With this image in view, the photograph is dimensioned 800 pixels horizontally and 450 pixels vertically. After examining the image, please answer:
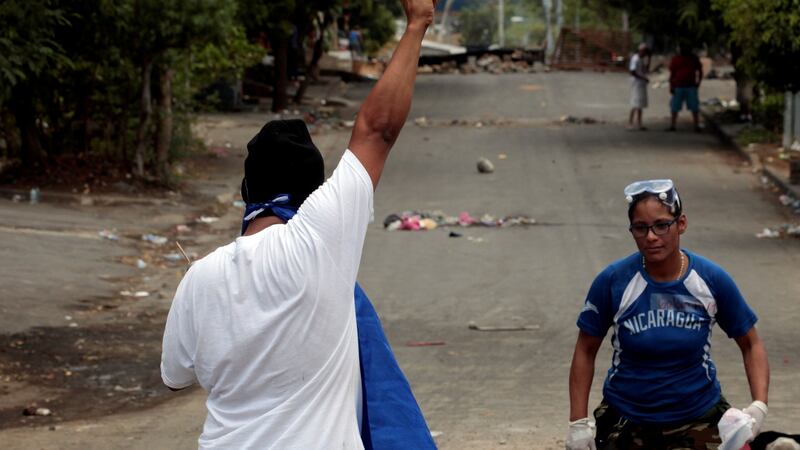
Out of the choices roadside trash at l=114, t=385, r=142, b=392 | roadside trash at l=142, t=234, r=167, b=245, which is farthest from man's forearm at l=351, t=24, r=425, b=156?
roadside trash at l=142, t=234, r=167, b=245

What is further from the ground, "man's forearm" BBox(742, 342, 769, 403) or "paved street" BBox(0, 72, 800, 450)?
"man's forearm" BBox(742, 342, 769, 403)

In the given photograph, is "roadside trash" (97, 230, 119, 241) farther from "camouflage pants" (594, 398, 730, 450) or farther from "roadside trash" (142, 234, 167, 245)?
"camouflage pants" (594, 398, 730, 450)

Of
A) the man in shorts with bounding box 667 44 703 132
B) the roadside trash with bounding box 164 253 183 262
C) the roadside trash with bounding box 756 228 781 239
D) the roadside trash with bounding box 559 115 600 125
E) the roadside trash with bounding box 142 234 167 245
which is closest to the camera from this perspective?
the roadside trash with bounding box 164 253 183 262

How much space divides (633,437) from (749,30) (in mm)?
15165

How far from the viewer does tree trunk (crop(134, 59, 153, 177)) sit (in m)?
19.4

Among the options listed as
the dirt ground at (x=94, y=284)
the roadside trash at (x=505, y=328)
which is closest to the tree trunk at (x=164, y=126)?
the dirt ground at (x=94, y=284)

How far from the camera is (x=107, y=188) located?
1939 cm

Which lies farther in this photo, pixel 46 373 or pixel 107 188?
pixel 107 188

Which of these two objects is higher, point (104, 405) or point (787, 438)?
point (787, 438)

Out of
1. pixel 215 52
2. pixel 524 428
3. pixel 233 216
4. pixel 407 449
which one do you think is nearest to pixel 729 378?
pixel 524 428

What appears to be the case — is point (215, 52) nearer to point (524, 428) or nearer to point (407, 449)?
point (524, 428)

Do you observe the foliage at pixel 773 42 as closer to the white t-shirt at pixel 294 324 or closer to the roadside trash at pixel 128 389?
the roadside trash at pixel 128 389

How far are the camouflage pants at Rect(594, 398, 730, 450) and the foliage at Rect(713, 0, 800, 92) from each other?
1305cm

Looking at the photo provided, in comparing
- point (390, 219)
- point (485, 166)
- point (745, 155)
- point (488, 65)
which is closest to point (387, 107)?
point (390, 219)
